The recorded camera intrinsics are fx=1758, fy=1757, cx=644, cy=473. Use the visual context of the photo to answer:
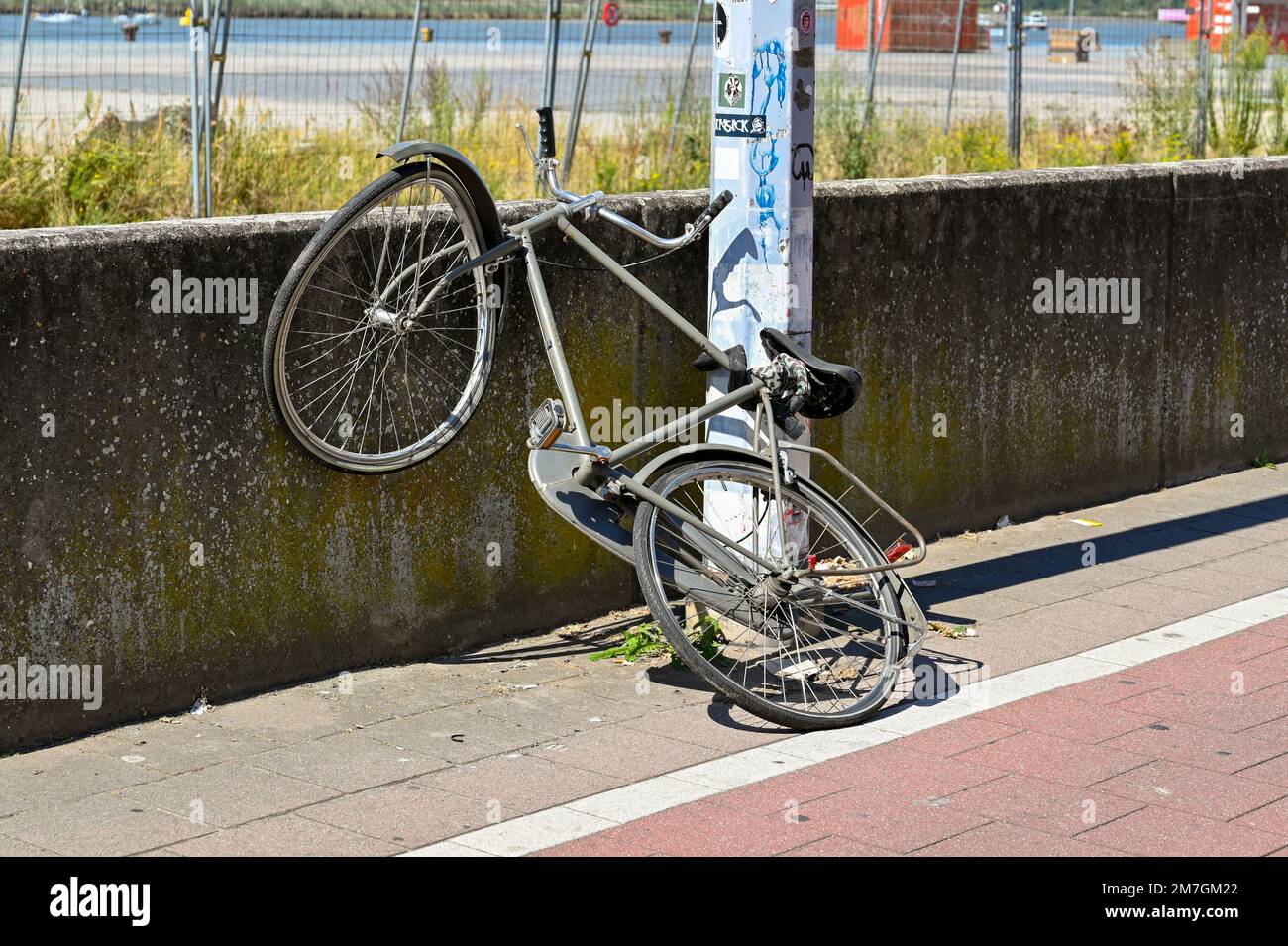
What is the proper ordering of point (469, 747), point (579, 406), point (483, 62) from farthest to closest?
point (483, 62) < point (579, 406) < point (469, 747)

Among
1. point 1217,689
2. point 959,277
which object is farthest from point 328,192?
point 1217,689

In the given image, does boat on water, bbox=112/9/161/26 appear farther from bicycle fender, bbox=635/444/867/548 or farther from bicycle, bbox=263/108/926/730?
bicycle fender, bbox=635/444/867/548

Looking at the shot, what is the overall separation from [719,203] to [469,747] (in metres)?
1.84

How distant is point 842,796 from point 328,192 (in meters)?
6.05

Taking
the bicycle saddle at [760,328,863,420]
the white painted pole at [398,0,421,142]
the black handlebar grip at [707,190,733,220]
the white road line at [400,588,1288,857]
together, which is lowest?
the white road line at [400,588,1288,857]

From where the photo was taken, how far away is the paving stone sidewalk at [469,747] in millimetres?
4285

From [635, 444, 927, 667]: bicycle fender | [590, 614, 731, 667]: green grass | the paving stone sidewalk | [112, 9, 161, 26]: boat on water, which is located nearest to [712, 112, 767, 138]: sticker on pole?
[635, 444, 927, 667]: bicycle fender

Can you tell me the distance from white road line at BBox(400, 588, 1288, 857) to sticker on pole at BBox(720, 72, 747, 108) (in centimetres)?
200

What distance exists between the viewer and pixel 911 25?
57.5 feet

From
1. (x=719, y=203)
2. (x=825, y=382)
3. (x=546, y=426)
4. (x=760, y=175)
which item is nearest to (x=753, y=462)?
(x=825, y=382)

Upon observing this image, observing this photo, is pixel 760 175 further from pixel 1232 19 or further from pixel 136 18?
pixel 1232 19

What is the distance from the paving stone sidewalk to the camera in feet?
14.1

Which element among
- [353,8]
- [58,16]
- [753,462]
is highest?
[353,8]

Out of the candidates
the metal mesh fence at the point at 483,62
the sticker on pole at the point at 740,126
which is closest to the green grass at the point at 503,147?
the metal mesh fence at the point at 483,62
